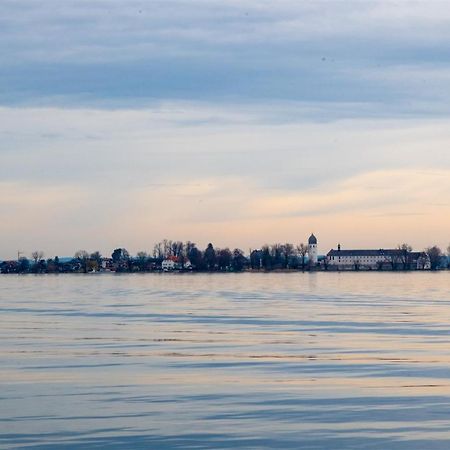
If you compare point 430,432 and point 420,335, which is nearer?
point 430,432

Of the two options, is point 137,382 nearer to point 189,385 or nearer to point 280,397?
point 189,385

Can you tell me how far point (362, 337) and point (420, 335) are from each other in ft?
6.20

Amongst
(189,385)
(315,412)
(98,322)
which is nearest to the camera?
(315,412)

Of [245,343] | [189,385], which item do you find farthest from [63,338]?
[189,385]

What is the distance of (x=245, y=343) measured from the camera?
29578mm

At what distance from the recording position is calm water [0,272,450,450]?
1561 centimetres

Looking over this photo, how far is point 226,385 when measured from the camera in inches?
815

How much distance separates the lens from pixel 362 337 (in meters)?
31.5

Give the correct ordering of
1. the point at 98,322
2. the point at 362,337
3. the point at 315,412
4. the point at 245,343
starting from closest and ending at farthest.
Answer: the point at 315,412, the point at 245,343, the point at 362,337, the point at 98,322

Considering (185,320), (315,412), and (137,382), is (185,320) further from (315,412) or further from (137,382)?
(315,412)

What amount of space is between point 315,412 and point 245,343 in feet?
39.8

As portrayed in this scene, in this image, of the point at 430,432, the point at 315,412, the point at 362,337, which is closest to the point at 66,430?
the point at 315,412

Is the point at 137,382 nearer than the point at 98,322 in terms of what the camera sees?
Yes

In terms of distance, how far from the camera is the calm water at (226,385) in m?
15.6
